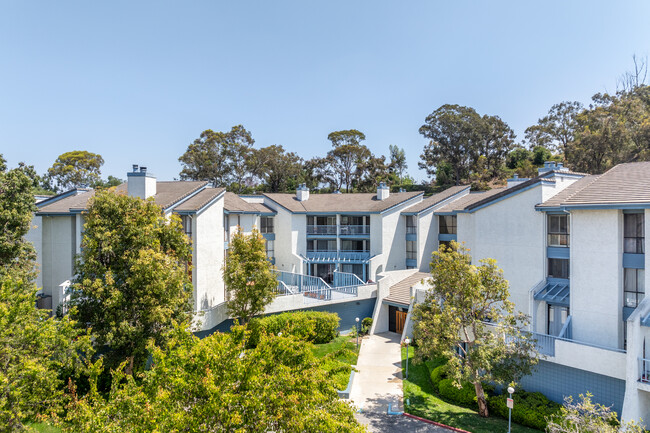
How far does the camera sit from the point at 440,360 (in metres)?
23.0

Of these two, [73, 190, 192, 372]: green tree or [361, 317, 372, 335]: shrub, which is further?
[361, 317, 372, 335]: shrub

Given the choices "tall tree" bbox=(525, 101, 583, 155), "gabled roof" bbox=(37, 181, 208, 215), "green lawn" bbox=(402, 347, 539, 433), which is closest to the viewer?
"green lawn" bbox=(402, 347, 539, 433)

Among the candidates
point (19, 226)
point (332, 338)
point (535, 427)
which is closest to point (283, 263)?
point (332, 338)

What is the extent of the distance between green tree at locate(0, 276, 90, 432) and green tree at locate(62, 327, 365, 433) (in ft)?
16.5

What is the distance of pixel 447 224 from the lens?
112 feet

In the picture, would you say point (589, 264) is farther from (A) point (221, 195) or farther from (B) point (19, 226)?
(B) point (19, 226)

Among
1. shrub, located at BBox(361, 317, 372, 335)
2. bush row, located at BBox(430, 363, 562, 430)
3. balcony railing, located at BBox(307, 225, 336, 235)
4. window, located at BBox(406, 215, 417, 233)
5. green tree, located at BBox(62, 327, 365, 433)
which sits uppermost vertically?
window, located at BBox(406, 215, 417, 233)

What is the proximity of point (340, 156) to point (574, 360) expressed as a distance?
52245 mm

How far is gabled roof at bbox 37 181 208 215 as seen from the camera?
2311 centimetres

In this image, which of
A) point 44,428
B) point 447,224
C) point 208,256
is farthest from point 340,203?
point 44,428

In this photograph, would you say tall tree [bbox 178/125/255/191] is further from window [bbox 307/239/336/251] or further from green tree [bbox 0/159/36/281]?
green tree [bbox 0/159/36/281]

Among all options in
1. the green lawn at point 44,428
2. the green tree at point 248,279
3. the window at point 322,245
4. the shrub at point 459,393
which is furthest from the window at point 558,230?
the green lawn at point 44,428

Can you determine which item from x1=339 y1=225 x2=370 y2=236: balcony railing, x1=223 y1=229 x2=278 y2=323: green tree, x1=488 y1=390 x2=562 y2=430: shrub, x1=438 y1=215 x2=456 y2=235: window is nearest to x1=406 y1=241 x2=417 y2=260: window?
x1=438 y1=215 x2=456 y2=235: window

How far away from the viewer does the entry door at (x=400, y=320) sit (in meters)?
28.5
